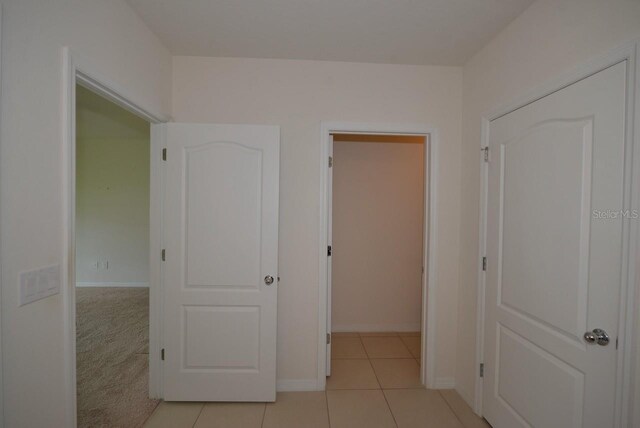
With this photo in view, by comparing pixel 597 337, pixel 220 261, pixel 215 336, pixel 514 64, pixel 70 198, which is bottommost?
pixel 215 336

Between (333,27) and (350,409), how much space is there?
2.58m

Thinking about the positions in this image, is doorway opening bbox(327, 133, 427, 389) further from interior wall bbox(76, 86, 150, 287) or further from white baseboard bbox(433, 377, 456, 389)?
interior wall bbox(76, 86, 150, 287)

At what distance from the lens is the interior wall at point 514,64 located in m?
1.19

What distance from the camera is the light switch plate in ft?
3.38

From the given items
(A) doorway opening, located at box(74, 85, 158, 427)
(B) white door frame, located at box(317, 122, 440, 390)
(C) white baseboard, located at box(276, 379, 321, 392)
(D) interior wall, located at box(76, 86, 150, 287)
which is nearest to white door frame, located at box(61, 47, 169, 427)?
(C) white baseboard, located at box(276, 379, 321, 392)

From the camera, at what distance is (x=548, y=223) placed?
1.42 m

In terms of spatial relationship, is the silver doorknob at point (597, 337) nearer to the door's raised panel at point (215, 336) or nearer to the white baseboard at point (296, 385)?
the white baseboard at point (296, 385)

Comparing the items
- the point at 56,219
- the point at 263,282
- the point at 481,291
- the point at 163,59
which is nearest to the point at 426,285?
the point at 481,291

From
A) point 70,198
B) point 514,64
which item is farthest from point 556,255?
point 70,198

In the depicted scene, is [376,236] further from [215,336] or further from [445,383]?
[215,336]

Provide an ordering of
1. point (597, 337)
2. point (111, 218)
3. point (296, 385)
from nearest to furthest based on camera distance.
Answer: point (597, 337) → point (296, 385) → point (111, 218)

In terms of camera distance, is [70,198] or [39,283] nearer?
[39,283]

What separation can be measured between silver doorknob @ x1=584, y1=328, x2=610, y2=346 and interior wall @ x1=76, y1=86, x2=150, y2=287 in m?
5.70

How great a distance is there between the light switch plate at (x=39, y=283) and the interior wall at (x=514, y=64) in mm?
2354
